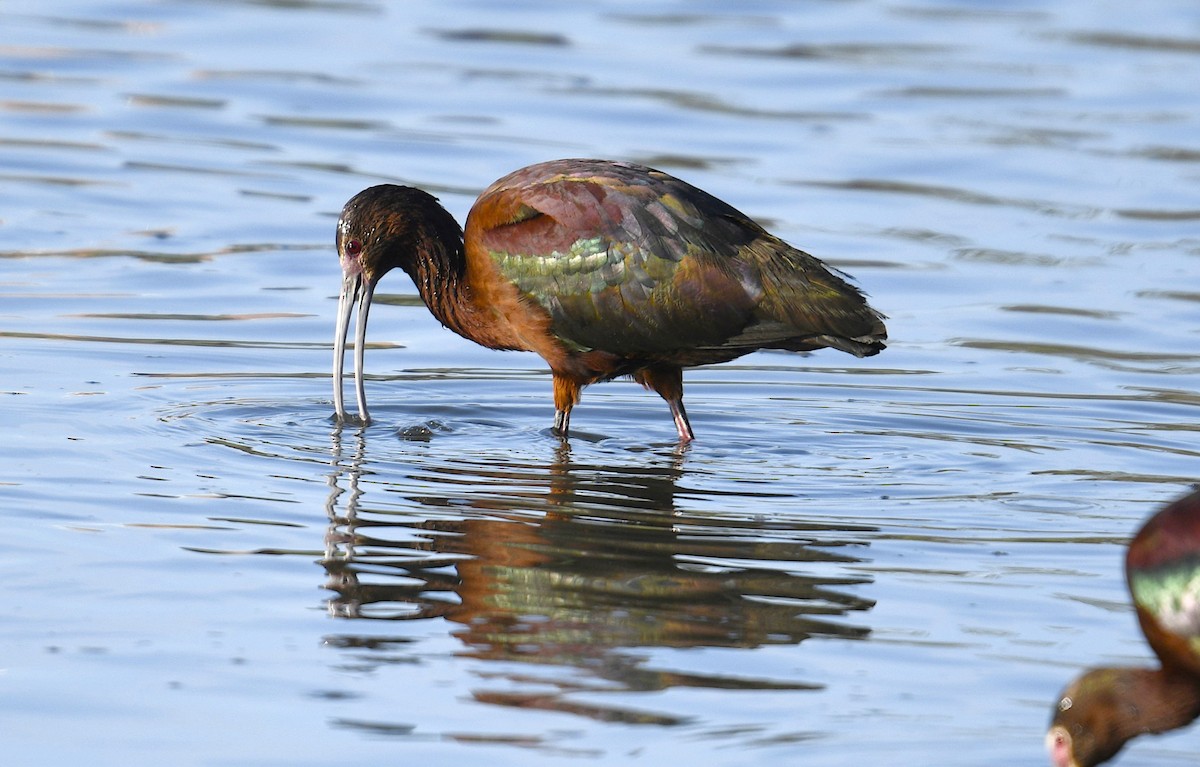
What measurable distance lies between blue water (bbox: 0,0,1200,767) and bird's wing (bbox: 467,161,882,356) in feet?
1.71

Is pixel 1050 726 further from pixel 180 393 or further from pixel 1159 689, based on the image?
pixel 180 393

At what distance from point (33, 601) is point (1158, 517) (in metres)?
3.34

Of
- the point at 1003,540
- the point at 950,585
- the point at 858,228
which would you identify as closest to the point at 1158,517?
the point at 950,585

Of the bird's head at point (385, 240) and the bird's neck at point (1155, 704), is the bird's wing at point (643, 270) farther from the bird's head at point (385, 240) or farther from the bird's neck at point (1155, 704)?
the bird's neck at point (1155, 704)

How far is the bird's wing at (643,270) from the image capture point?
29.7 feet

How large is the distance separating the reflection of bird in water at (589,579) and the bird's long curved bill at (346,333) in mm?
976

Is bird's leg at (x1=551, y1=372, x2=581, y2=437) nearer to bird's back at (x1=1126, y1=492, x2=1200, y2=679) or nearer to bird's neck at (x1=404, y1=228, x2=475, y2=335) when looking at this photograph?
bird's neck at (x1=404, y1=228, x2=475, y2=335)

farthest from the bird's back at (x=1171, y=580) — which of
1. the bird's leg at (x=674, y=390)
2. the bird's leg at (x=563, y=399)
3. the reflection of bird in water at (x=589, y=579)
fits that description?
the bird's leg at (x=563, y=399)

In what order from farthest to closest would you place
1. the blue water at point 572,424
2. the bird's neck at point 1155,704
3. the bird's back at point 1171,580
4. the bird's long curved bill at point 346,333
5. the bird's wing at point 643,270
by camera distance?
the bird's long curved bill at point 346,333
the bird's wing at point 643,270
the blue water at point 572,424
the bird's neck at point 1155,704
the bird's back at point 1171,580

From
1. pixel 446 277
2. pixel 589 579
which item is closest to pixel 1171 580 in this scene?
pixel 589 579

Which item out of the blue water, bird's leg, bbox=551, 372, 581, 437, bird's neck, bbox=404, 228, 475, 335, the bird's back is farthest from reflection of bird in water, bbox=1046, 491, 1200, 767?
bird's neck, bbox=404, 228, 475, 335

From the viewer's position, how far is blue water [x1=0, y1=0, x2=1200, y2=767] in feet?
19.6

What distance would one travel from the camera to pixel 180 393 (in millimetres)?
9742

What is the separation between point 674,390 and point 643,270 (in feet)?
1.96
